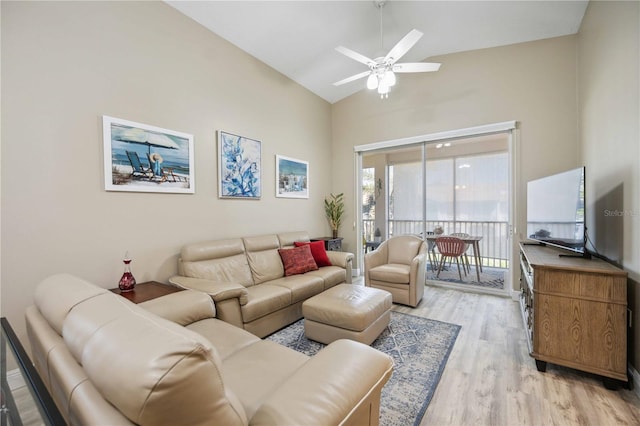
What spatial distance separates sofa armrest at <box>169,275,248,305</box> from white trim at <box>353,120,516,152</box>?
A: 11.7 feet

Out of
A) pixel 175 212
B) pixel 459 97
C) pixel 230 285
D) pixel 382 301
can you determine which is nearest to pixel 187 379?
pixel 230 285

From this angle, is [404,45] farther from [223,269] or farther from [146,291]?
[146,291]

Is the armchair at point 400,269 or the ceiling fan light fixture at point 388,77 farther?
the armchair at point 400,269

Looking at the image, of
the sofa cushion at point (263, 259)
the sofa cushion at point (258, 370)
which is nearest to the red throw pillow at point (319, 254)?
the sofa cushion at point (263, 259)

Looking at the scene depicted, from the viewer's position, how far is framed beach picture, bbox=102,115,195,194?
7.93 feet

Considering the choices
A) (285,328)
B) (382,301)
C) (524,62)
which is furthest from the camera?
(524,62)

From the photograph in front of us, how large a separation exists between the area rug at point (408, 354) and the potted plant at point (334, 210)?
2269 mm

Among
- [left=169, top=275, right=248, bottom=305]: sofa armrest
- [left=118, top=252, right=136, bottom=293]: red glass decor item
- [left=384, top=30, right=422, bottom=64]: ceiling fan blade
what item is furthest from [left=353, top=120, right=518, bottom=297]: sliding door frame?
[left=118, top=252, right=136, bottom=293]: red glass decor item

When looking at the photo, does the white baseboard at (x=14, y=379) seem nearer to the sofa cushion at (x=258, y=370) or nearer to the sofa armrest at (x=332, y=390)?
the sofa cushion at (x=258, y=370)

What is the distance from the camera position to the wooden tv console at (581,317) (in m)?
1.89

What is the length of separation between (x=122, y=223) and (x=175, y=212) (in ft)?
1.67

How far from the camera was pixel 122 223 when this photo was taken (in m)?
2.50

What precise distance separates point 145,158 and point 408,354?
3067 mm

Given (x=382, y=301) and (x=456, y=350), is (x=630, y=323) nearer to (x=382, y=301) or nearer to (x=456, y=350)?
(x=456, y=350)
